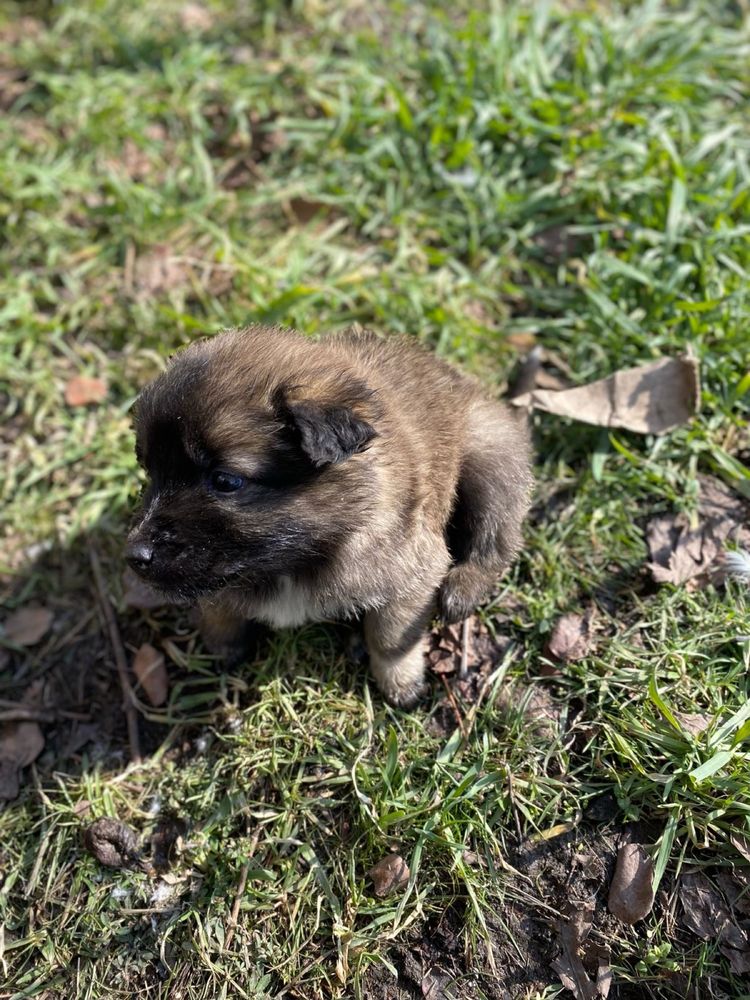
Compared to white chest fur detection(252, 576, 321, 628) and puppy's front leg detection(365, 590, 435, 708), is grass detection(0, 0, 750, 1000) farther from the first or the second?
white chest fur detection(252, 576, 321, 628)

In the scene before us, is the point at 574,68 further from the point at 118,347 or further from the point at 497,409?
the point at 118,347

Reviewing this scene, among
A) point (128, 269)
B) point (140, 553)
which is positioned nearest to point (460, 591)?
point (140, 553)

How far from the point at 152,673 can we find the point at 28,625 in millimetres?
740

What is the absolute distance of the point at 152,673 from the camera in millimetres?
4156

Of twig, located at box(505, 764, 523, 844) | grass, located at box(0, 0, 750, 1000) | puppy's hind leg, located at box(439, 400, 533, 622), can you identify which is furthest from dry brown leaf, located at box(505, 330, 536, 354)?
twig, located at box(505, 764, 523, 844)

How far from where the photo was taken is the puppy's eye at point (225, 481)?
123 inches

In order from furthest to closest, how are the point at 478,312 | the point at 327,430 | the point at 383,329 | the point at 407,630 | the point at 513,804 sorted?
the point at 478,312 < the point at 383,329 < the point at 407,630 < the point at 513,804 < the point at 327,430

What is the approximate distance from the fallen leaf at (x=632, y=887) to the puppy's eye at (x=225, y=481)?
2009 millimetres

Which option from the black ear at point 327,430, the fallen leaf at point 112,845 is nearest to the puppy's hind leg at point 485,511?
the black ear at point 327,430

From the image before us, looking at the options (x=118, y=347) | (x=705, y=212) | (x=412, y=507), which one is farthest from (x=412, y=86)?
(x=412, y=507)

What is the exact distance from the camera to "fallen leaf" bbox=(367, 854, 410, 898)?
3.54 metres

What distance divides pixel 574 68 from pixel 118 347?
124 inches

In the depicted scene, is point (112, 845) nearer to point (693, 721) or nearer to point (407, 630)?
point (407, 630)

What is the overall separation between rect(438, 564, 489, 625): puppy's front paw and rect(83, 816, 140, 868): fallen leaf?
5.26 ft
